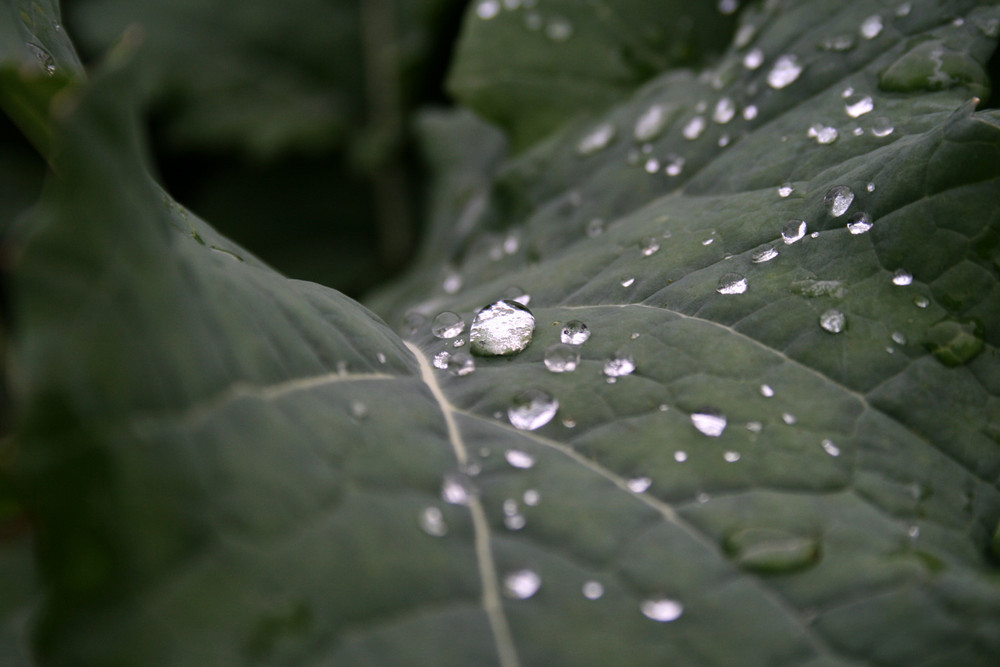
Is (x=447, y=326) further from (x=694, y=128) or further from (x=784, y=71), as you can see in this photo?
(x=784, y=71)

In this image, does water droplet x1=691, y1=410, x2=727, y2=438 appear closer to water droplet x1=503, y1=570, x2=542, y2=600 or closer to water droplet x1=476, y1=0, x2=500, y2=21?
water droplet x1=503, y1=570, x2=542, y2=600

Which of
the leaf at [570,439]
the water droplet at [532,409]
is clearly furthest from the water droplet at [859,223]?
the water droplet at [532,409]

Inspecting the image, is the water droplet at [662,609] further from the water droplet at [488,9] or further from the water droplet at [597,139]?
the water droplet at [488,9]

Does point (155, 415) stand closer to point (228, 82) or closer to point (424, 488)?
point (424, 488)

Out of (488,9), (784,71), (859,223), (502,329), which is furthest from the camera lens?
(488,9)

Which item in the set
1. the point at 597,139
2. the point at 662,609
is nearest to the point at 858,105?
the point at 597,139

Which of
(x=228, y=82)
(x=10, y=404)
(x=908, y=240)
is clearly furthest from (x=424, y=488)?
(x=10, y=404)

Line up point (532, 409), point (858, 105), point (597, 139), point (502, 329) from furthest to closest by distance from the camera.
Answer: point (597, 139) → point (858, 105) → point (502, 329) → point (532, 409)
